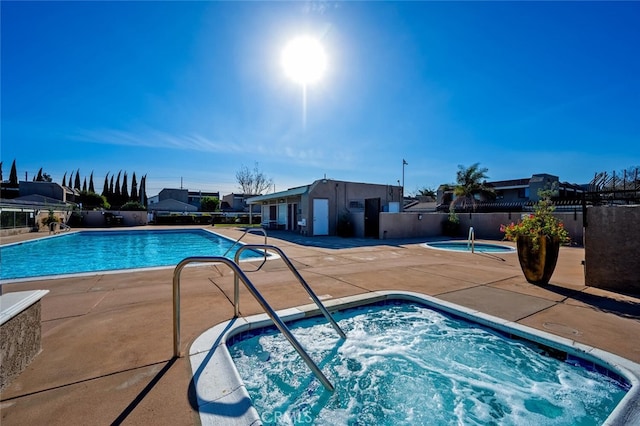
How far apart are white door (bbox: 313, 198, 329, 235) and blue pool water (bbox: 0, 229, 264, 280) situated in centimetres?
501

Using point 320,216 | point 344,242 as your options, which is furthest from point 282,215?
point 344,242

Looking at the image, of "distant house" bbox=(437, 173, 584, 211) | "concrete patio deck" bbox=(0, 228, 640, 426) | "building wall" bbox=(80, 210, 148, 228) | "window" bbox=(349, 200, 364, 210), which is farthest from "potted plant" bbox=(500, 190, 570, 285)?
"building wall" bbox=(80, 210, 148, 228)

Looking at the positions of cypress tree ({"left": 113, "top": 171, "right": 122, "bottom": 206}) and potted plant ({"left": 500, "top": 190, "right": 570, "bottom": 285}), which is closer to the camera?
potted plant ({"left": 500, "top": 190, "right": 570, "bottom": 285})

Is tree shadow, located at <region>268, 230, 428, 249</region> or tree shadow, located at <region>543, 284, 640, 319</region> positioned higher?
tree shadow, located at <region>543, 284, 640, 319</region>

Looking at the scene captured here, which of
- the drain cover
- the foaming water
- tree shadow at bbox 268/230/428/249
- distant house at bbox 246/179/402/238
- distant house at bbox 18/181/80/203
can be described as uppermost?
distant house at bbox 18/181/80/203

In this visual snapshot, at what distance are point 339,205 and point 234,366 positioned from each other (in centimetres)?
1517

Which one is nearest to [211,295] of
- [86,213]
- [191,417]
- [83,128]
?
[191,417]

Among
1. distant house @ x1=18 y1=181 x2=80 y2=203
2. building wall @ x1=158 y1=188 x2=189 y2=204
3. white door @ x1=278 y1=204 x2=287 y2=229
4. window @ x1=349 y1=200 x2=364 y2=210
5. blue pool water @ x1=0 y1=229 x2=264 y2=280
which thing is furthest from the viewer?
building wall @ x1=158 y1=188 x2=189 y2=204

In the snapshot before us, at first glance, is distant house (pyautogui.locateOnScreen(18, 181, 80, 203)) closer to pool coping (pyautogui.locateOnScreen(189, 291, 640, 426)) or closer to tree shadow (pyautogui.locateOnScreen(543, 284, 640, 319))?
pool coping (pyautogui.locateOnScreen(189, 291, 640, 426))

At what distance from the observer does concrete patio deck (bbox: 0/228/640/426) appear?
194 centimetres

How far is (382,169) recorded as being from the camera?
31.8 meters

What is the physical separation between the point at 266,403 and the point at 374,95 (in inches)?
445

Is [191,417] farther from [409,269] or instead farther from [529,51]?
[529,51]

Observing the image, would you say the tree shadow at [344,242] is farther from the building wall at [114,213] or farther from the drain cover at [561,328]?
the building wall at [114,213]
